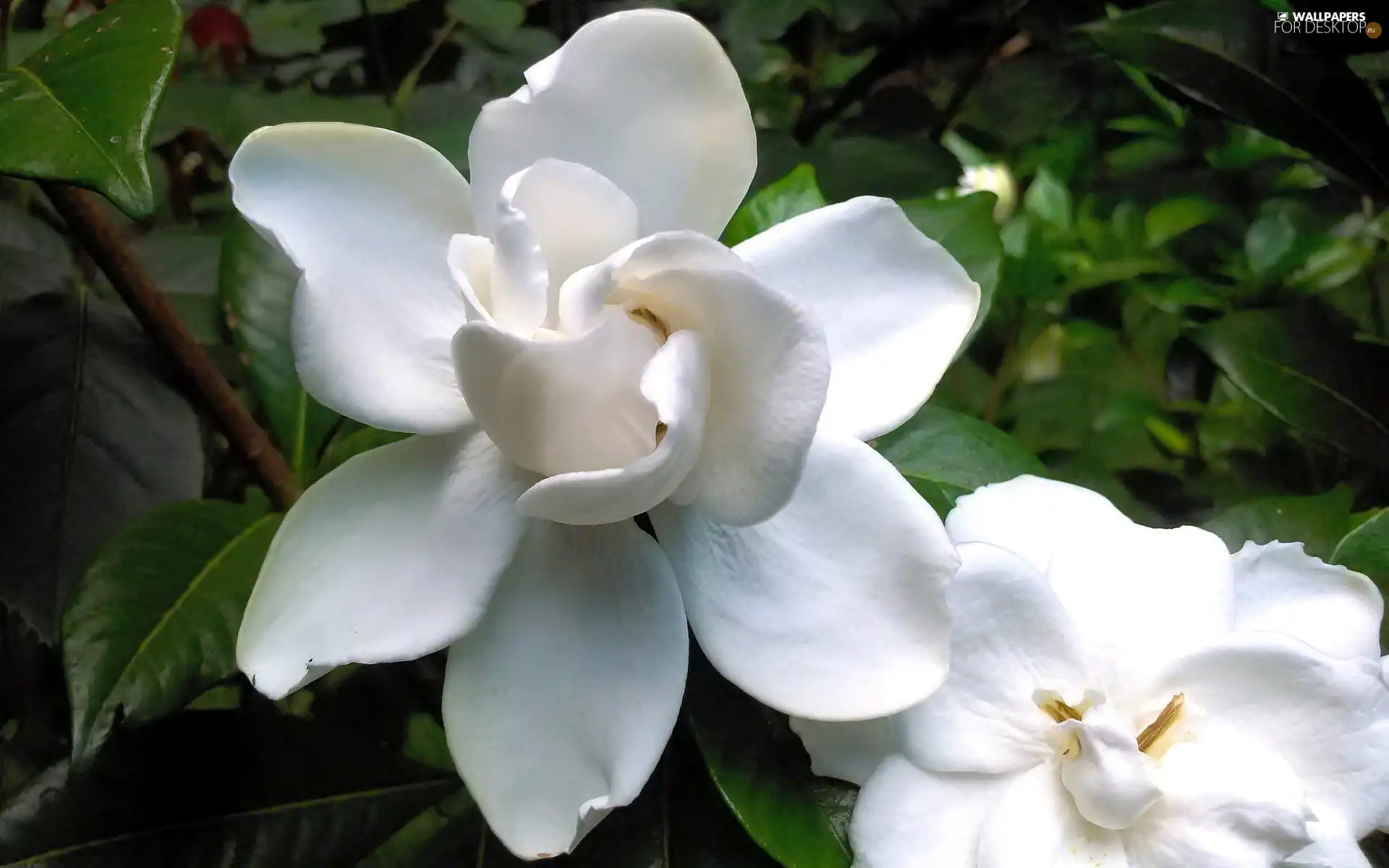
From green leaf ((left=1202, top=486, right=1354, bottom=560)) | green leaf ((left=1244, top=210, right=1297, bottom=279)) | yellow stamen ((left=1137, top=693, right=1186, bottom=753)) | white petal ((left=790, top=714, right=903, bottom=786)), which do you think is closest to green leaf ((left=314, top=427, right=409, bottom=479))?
white petal ((left=790, top=714, right=903, bottom=786))

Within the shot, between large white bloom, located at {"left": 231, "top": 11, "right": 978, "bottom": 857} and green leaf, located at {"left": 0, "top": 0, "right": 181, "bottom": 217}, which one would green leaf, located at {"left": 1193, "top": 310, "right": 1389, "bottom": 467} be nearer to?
large white bloom, located at {"left": 231, "top": 11, "right": 978, "bottom": 857}

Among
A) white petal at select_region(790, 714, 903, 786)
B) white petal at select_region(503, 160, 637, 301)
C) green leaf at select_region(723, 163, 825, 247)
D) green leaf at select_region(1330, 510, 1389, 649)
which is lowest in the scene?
green leaf at select_region(1330, 510, 1389, 649)

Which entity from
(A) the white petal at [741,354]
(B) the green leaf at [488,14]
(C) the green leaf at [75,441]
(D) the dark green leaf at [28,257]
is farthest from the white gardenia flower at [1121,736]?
(B) the green leaf at [488,14]

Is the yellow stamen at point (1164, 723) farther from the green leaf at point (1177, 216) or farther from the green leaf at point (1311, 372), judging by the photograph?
the green leaf at point (1177, 216)

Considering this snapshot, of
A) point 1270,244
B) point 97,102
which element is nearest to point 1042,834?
point 97,102

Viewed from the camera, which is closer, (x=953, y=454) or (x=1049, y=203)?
(x=953, y=454)

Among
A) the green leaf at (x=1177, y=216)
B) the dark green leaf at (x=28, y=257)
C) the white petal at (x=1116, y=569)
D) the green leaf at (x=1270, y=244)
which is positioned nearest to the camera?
the white petal at (x=1116, y=569)

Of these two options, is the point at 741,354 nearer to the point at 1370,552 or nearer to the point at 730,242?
the point at 730,242
